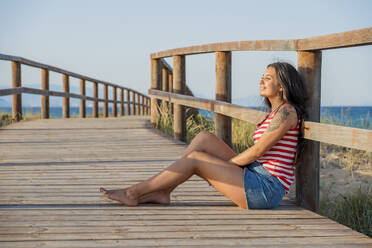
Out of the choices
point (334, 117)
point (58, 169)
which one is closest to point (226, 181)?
point (58, 169)

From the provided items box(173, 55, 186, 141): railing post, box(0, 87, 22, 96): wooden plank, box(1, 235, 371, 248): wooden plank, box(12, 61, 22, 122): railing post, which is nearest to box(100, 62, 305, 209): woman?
box(1, 235, 371, 248): wooden plank

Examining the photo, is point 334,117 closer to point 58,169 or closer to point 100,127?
point 100,127

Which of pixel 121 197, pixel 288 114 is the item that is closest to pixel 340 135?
pixel 288 114

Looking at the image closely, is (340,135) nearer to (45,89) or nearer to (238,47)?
(238,47)

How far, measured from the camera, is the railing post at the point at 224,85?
445cm

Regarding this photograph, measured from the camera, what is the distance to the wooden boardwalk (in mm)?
2096

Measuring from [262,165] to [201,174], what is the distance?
358mm

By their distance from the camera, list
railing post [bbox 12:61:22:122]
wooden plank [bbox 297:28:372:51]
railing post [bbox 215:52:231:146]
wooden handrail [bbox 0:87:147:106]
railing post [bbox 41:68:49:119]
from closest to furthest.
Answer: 1. wooden plank [bbox 297:28:372:51]
2. railing post [bbox 215:52:231:146]
3. wooden handrail [bbox 0:87:147:106]
4. railing post [bbox 12:61:22:122]
5. railing post [bbox 41:68:49:119]

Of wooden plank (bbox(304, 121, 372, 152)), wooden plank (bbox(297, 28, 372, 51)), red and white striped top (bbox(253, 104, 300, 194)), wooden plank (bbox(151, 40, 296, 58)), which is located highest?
wooden plank (bbox(151, 40, 296, 58))

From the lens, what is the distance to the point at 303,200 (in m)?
2.78

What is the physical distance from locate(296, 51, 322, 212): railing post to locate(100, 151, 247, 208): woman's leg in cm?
39

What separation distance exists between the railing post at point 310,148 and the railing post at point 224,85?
1.75m

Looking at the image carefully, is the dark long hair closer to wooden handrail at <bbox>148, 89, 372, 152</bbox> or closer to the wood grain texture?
wooden handrail at <bbox>148, 89, 372, 152</bbox>

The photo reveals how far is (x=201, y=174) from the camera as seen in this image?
2.72 metres
